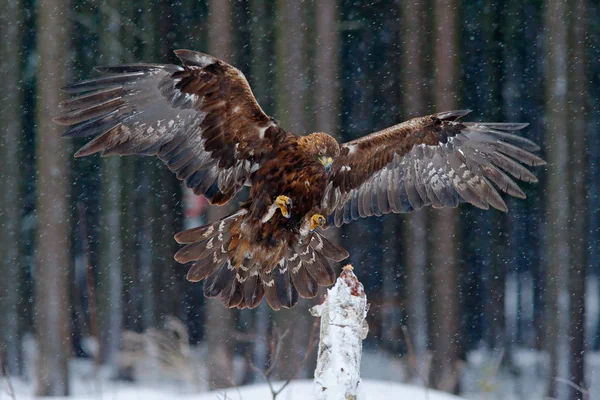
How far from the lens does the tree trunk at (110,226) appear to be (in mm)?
11648

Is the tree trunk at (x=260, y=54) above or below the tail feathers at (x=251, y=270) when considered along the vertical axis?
above

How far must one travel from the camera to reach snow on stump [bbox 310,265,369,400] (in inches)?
110

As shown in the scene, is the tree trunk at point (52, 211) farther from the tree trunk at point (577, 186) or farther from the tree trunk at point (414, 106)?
the tree trunk at point (577, 186)

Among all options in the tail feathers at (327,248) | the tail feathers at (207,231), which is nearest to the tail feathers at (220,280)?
the tail feathers at (207,231)

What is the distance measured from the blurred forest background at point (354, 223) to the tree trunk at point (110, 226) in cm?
4

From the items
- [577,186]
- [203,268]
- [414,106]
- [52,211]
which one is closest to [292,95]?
[414,106]

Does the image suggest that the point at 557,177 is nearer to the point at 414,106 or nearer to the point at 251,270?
the point at 414,106

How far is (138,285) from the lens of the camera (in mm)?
13461

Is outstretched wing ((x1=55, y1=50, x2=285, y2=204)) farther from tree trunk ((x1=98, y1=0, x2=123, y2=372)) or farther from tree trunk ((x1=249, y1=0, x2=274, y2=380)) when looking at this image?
tree trunk ((x1=98, y1=0, x2=123, y2=372))

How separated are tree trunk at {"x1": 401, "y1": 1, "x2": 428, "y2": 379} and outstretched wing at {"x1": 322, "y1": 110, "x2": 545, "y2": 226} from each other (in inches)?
126

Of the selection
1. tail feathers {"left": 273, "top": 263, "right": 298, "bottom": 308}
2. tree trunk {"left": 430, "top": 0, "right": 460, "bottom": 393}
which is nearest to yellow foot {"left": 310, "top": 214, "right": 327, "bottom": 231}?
tail feathers {"left": 273, "top": 263, "right": 298, "bottom": 308}

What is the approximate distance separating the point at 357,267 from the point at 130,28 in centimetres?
498

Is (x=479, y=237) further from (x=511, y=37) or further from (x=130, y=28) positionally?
(x=130, y=28)

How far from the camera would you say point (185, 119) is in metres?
4.55
